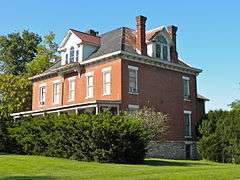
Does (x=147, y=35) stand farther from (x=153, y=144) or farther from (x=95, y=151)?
(x=95, y=151)

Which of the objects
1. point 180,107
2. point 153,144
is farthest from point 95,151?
point 180,107

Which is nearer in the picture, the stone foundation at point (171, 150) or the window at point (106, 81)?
the stone foundation at point (171, 150)

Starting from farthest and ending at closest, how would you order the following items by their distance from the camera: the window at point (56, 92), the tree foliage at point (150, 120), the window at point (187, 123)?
the window at point (56, 92), the window at point (187, 123), the tree foliage at point (150, 120)

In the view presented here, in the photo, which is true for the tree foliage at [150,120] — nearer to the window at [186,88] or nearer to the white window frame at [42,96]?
the window at [186,88]

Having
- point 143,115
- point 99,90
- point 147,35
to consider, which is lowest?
point 143,115

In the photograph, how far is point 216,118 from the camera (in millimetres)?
37375

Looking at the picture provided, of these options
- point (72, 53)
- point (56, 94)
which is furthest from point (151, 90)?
point (56, 94)

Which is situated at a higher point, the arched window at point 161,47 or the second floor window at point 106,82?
the arched window at point 161,47

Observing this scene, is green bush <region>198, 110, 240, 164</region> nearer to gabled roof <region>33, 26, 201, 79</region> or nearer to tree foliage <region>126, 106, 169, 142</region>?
tree foliage <region>126, 106, 169, 142</region>

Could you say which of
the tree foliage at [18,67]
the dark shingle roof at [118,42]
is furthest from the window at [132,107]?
the tree foliage at [18,67]

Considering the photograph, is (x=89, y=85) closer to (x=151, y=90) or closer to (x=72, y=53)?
(x=72, y=53)

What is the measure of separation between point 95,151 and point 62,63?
18348mm

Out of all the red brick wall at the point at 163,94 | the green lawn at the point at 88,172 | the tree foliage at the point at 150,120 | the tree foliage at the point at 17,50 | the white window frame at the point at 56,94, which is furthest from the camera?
the tree foliage at the point at 17,50

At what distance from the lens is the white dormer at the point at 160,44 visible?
38062 millimetres
